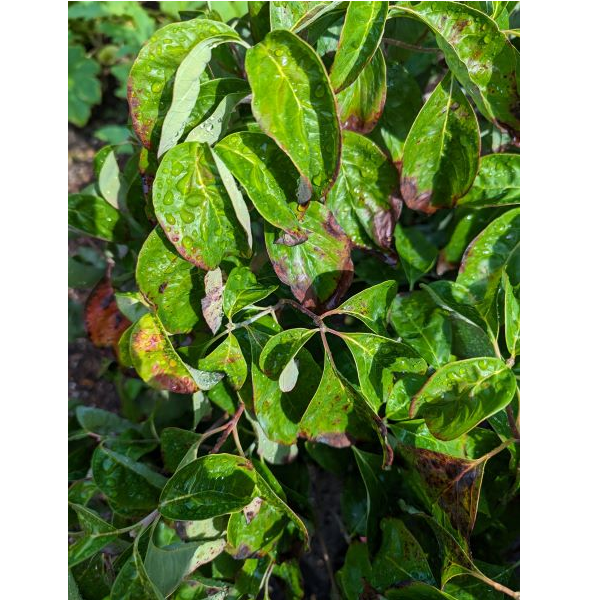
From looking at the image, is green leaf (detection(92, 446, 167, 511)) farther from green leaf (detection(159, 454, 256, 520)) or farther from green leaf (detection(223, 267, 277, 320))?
green leaf (detection(223, 267, 277, 320))

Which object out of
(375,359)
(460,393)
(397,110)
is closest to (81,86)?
(397,110)

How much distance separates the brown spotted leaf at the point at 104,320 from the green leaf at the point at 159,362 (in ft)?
0.98

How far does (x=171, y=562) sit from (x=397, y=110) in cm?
72

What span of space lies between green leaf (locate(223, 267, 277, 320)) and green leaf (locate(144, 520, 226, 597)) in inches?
13.1

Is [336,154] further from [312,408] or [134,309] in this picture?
[134,309]

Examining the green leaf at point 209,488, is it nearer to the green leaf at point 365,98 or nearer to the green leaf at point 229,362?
the green leaf at point 229,362

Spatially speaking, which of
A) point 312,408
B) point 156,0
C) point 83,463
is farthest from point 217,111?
point 156,0

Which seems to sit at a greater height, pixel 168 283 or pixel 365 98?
pixel 365 98

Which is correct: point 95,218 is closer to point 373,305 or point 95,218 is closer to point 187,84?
point 187,84

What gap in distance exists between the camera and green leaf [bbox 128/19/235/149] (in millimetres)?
745

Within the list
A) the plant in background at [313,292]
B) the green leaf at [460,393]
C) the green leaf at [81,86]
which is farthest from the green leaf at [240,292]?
the green leaf at [81,86]

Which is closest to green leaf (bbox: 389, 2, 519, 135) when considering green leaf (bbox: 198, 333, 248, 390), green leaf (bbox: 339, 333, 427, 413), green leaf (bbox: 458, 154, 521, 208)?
green leaf (bbox: 458, 154, 521, 208)

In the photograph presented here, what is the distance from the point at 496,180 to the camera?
3.05 ft

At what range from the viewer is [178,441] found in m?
0.96
